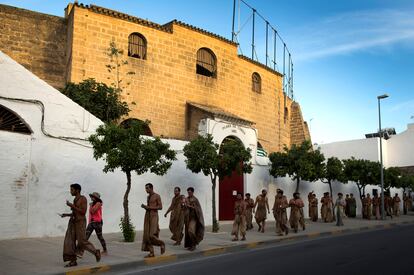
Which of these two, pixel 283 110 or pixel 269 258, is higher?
pixel 283 110

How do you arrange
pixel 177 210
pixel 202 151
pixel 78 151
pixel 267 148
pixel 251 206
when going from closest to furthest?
pixel 177 210 → pixel 78 151 → pixel 202 151 → pixel 251 206 → pixel 267 148

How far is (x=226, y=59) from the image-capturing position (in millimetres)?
26969

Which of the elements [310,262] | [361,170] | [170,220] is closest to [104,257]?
[170,220]

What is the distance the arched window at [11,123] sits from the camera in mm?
13570

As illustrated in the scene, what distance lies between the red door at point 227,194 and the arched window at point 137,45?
797 cm

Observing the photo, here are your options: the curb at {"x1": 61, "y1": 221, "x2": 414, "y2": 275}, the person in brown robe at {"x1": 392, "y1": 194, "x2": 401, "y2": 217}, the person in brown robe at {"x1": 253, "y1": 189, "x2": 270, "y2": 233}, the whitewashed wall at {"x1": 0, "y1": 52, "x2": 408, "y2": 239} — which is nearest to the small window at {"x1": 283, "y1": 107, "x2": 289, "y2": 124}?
the person in brown robe at {"x1": 392, "y1": 194, "x2": 401, "y2": 217}

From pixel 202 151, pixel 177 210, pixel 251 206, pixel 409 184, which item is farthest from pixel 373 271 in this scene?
pixel 409 184

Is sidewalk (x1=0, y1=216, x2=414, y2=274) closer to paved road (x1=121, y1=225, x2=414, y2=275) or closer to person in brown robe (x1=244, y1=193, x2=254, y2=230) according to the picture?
paved road (x1=121, y1=225, x2=414, y2=275)

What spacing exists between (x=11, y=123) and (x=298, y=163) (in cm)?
1298

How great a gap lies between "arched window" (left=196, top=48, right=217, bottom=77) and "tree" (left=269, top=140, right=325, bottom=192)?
7083 mm

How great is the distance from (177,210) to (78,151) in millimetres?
4335

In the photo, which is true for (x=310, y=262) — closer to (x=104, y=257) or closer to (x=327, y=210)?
(x=104, y=257)

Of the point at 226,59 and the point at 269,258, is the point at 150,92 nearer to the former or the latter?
the point at 226,59

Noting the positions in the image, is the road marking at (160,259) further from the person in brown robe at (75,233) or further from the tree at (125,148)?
the tree at (125,148)
